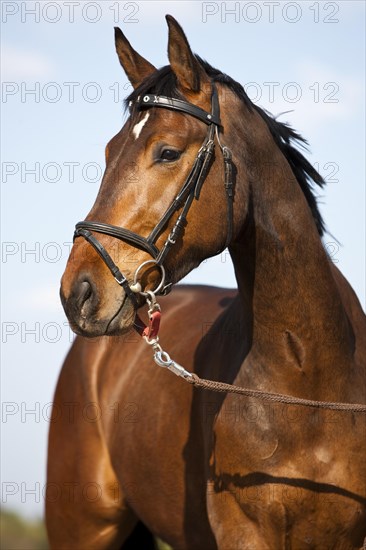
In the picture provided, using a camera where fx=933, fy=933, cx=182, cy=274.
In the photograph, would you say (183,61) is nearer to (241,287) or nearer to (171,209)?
(171,209)

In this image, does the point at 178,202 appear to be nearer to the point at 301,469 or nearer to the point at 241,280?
the point at 241,280

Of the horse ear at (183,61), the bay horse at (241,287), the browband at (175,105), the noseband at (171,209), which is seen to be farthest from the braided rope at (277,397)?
the horse ear at (183,61)

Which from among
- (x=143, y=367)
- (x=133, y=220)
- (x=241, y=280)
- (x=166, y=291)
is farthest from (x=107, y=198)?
(x=143, y=367)

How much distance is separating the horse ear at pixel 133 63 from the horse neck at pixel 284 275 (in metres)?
0.57

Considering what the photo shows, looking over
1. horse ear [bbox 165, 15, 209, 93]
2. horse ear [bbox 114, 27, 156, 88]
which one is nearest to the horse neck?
horse ear [bbox 165, 15, 209, 93]

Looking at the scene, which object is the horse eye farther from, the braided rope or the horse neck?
the braided rope

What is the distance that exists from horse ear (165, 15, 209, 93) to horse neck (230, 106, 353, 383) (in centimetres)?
32

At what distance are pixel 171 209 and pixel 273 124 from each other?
842 mm

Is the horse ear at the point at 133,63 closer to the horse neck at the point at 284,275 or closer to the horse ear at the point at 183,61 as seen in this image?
the horse ear at the point at 183,61

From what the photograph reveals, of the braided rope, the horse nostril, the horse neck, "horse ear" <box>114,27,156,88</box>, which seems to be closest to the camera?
the horse nostril

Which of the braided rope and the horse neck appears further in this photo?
the horse neck

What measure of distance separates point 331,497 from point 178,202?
1440mm

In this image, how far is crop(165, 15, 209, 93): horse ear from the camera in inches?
149

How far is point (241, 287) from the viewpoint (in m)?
4.23
